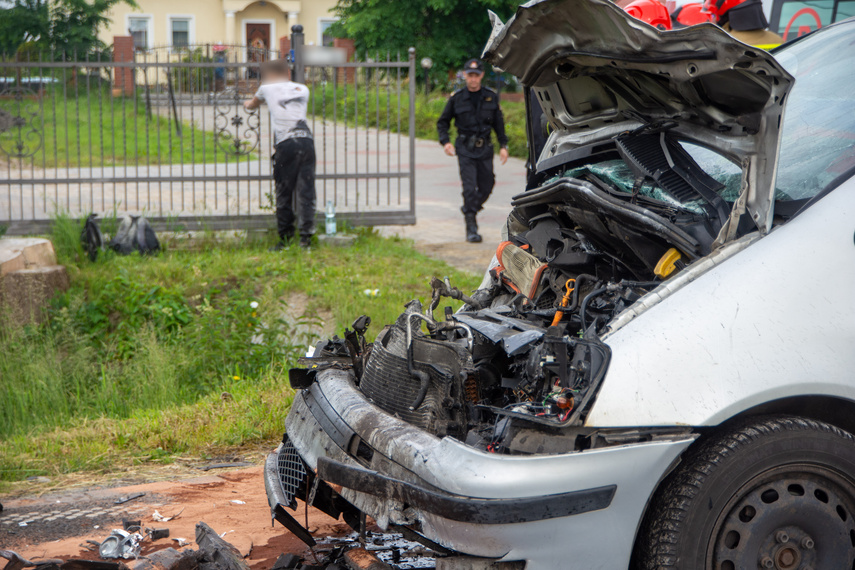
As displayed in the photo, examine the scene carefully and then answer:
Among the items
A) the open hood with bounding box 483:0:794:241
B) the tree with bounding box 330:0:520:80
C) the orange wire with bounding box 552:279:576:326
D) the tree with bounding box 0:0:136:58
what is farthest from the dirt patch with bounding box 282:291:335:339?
the tree with bounding box 330:0:520:80

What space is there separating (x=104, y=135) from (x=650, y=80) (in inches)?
300

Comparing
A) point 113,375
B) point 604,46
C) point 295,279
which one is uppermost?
point 604,46

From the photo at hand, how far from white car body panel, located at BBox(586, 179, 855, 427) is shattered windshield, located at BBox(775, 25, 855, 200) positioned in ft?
1.05

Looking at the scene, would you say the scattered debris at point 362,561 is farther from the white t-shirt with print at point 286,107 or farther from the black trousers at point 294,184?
the white t-shirt with print at point 286,107

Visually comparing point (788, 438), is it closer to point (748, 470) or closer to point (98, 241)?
point (748, 470)

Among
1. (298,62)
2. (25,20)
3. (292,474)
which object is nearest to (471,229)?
(298,62)

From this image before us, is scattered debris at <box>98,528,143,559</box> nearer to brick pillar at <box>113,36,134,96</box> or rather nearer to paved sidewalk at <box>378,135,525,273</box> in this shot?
paved sidewalk at <box>378,135,525,273</box>

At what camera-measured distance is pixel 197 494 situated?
4.10 m

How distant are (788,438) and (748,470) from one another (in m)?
0.17

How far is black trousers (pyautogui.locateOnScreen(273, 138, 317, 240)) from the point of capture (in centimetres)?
864

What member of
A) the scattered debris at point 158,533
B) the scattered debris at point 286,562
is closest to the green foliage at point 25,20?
the scattered debris at point 158,533

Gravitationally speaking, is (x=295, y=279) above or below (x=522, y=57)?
below

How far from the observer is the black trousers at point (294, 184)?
8641 millimetres

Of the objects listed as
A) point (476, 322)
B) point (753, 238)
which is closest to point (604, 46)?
point (753, 238)
